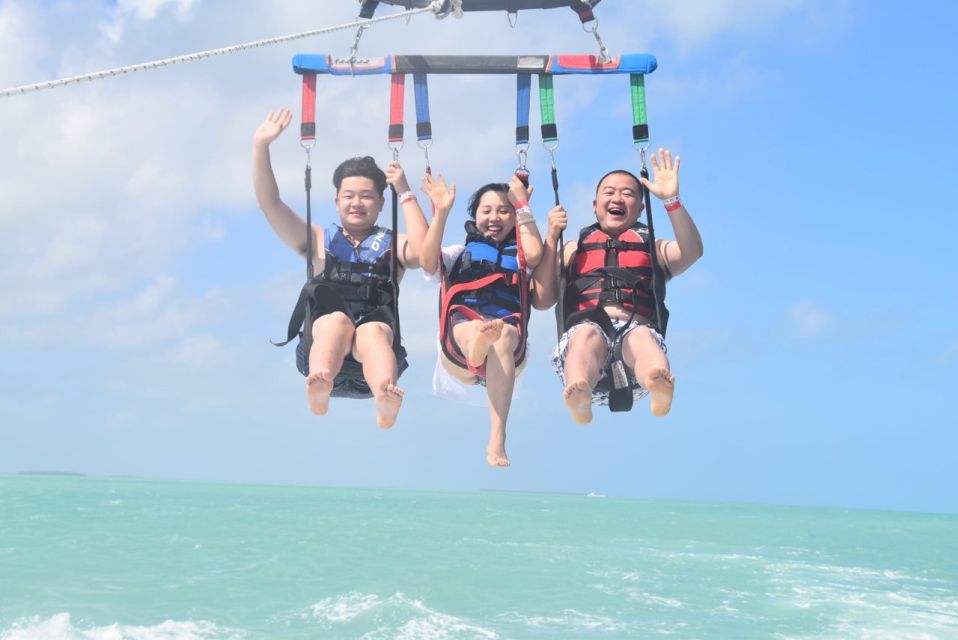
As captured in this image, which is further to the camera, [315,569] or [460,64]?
[315,569]

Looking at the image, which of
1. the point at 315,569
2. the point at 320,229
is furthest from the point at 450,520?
the point at 320,229

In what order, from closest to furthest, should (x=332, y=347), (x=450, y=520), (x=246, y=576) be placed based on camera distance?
(x=332, y=347), (x=246, y=576), (x=450, y=520)

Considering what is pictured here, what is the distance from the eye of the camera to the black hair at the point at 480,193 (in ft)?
23.3

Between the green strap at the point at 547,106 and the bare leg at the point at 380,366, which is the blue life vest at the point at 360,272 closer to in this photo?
the bare leg at the point at 380,366

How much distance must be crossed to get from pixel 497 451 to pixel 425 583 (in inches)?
821

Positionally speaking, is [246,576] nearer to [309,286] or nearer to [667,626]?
[667,626]

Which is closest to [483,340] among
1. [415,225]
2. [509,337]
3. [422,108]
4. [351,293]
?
[509,337]

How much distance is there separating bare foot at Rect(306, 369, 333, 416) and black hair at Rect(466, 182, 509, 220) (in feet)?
6.19

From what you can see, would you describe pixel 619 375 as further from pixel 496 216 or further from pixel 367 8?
pixel 367 8

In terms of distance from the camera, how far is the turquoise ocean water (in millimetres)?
21078

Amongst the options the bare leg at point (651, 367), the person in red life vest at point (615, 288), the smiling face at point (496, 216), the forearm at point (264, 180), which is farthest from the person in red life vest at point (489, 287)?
the forearm at point (264, 180)

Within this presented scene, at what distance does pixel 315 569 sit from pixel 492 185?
2399 cm

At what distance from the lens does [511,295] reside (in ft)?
22.4

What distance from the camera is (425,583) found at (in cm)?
2623
